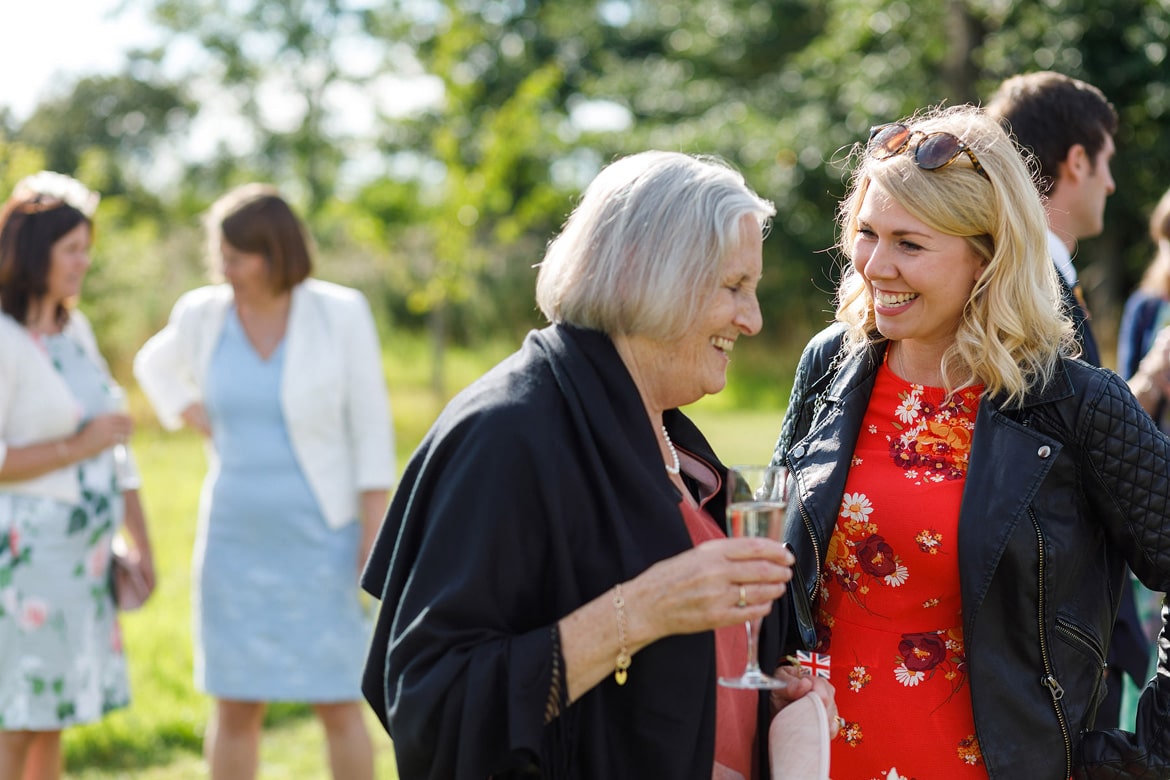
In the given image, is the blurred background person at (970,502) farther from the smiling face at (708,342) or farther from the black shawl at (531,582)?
the black shawl at (531,582)

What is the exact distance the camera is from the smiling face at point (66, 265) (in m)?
4.38

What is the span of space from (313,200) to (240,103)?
5.43m

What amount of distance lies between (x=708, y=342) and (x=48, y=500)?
3.01 meters

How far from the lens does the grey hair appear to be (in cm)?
220

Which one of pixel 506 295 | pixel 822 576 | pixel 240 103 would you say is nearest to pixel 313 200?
pixel 240 103

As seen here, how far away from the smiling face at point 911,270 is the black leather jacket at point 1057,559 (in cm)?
23

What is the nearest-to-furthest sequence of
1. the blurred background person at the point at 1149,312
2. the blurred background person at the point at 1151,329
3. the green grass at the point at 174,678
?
the blurred background person at the point at 1151,329 → the blurred background person at the point at 1149,312 → the green grass at the point at 174,678

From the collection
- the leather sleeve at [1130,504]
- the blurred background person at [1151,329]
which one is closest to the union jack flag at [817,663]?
the leather sleeve at [1130,504]

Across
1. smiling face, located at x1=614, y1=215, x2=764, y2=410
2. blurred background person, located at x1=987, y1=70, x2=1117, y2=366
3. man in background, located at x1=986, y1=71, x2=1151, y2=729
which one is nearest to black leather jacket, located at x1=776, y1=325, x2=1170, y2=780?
smiling face, located at x1=614, y1=215, x2=764, y2=410

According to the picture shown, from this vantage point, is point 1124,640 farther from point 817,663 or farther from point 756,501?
point 756,501

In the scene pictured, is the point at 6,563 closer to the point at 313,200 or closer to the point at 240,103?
the point at 313,200

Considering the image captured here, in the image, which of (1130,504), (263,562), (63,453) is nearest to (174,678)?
(263,562)

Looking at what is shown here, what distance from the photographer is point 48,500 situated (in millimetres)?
4367

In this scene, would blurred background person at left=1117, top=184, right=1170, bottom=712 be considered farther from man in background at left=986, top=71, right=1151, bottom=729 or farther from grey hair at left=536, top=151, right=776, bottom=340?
grey hair at left=536, top=151, right=776, bottom=340
